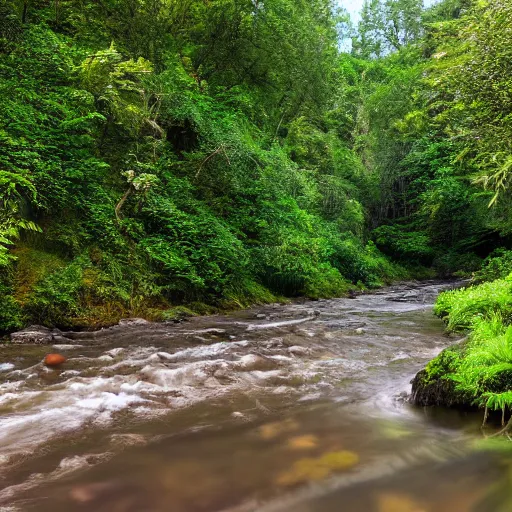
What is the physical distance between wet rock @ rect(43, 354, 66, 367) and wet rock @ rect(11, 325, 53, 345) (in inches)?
39.7

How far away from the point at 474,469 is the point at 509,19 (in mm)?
7519

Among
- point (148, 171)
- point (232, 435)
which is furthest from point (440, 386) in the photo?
point (148, 171)

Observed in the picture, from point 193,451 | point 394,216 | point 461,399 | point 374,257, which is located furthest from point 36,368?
point 394,216

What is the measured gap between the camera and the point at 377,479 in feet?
7.85

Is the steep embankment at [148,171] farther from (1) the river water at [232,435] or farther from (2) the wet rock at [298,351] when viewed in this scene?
(2) the wet rock at [298,351]

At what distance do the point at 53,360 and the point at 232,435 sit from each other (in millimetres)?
2883

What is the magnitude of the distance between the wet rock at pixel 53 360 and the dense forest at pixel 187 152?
1.57m

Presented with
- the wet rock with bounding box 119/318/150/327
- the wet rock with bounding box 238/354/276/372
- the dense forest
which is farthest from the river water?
the dense forest

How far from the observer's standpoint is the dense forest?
23.9ft

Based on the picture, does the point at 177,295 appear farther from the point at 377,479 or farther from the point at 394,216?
the point at 394,216

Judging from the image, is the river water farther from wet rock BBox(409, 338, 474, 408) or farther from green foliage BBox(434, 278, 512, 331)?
green foliage BBox(434, 278, 512, 331)

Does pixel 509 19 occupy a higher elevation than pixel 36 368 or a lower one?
higher

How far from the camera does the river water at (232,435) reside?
2.23 meters

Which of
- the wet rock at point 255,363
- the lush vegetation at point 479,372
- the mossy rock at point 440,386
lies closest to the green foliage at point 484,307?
the lush vegetation at point 479,372
